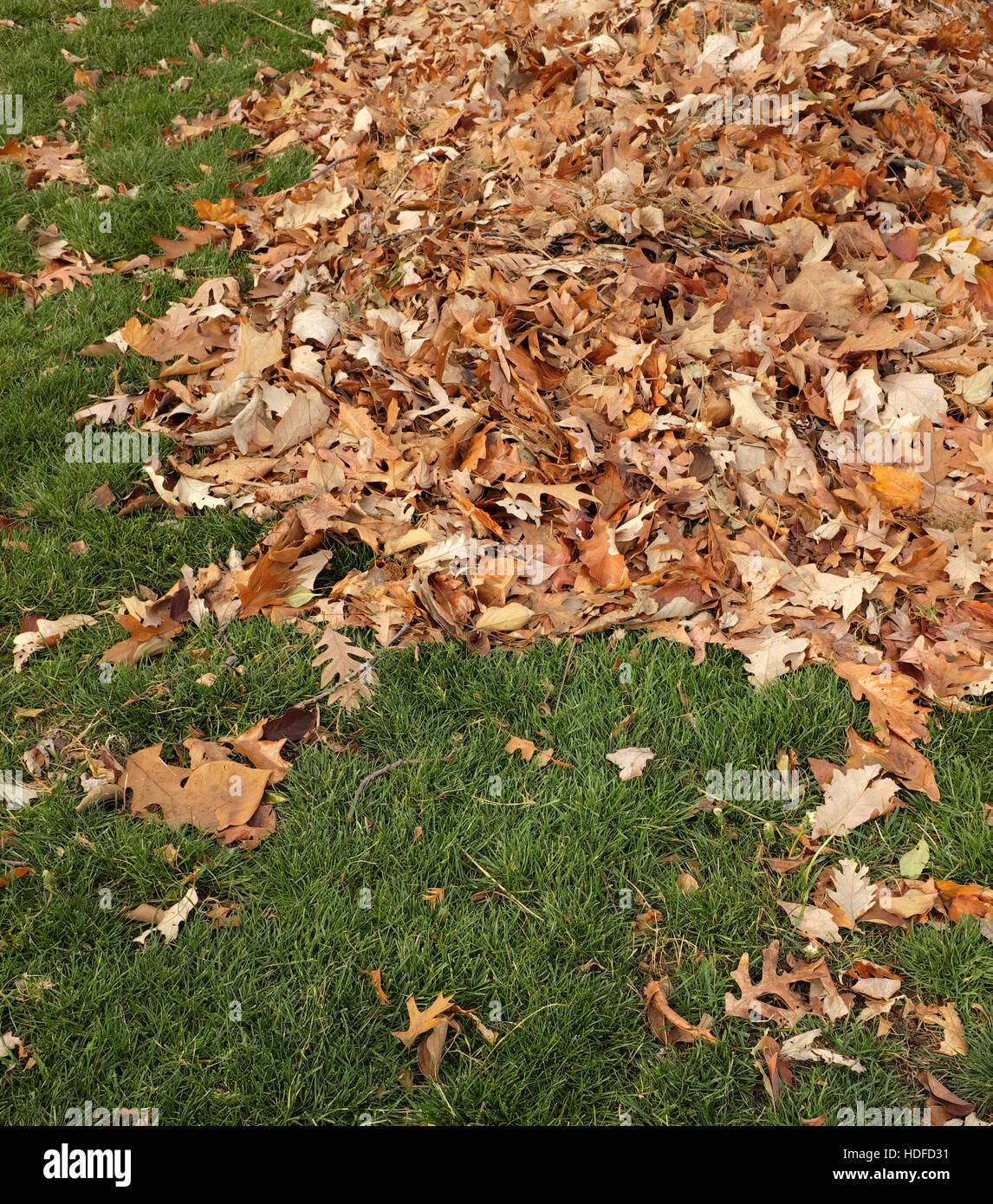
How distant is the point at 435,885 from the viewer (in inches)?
104

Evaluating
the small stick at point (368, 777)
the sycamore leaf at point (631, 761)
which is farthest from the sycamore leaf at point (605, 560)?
the small stick at point (368, 777)

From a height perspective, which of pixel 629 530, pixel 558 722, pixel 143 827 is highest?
pixel 629 530

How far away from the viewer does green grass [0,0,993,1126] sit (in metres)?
2.25

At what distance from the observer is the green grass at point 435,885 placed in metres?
2.25

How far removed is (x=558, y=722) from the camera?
2994 millimetres

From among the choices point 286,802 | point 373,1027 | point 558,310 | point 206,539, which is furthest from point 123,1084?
point 558,310

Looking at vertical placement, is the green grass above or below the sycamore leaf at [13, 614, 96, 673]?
below

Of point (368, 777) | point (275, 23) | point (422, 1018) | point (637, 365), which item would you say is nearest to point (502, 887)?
point (422, 1018)

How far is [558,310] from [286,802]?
2.30 metres

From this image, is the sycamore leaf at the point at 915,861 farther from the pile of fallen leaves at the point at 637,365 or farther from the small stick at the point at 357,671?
the small stick at the point at 357,671

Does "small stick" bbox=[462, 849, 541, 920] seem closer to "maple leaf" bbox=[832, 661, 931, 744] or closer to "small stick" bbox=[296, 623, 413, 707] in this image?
"small stick" bbox=[296, 623, 413, 707]

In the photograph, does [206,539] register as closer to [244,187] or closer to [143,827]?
[143,827]

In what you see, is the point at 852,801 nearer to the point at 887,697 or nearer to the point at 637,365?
the point at 887,697

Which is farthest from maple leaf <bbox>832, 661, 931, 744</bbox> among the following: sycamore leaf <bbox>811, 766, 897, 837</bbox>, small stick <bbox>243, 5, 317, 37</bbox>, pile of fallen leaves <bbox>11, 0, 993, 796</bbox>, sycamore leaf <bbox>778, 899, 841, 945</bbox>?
small stick <bbox>243, 5, 317, 37</bbox>
